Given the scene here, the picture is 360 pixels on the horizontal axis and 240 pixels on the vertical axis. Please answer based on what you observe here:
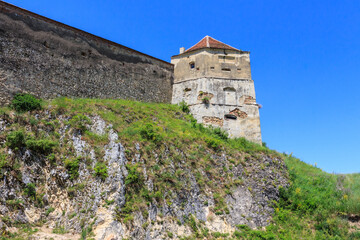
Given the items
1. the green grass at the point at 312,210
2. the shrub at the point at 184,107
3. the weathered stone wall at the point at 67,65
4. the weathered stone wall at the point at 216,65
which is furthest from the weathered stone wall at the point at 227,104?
the green grass at the point at 312,210

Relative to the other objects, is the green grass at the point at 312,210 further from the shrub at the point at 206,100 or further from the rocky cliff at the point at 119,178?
the shrub at the point at 206,100

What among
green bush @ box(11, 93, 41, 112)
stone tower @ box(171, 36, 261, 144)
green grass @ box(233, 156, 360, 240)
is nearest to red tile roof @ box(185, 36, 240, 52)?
stone tower @ box(171, 36, 261, 144)

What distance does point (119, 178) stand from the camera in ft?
44.6

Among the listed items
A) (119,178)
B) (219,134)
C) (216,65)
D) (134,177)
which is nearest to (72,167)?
(119,178)

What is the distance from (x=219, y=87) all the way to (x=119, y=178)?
1384cm

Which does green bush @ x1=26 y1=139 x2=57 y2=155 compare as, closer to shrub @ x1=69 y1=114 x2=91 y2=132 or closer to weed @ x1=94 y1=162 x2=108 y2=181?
shrub @ x1=69 y1=114 x2=91 y2=132

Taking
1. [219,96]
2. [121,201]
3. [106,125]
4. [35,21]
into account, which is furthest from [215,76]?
[121,201]

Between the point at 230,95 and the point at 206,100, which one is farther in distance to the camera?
the point at 230,95

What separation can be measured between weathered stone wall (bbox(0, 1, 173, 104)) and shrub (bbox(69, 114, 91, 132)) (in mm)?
4414

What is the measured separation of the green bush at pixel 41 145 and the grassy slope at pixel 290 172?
69.2 inches

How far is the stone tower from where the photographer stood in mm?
24109

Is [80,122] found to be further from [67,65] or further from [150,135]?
[67,65]

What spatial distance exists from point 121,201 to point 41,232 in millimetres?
3077

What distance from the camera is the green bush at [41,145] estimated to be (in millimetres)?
14094
